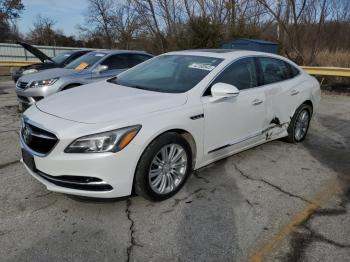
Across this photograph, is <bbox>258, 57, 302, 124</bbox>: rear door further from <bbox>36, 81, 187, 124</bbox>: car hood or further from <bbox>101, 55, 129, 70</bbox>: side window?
<bbox>101, 55, 129, 70</bbox>: side window

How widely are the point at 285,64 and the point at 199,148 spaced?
8.24 feet

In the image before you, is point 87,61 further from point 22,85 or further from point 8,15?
point 8,15

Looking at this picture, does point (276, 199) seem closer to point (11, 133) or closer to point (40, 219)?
point (40, 219)

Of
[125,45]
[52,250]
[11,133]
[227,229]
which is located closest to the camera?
[52,250]

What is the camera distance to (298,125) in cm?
556

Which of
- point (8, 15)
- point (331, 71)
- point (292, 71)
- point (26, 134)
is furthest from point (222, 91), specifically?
point (8, 15)

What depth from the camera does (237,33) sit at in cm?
1805

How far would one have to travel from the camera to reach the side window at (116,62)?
785 cm

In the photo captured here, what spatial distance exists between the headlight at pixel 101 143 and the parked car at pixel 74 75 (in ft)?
13.6

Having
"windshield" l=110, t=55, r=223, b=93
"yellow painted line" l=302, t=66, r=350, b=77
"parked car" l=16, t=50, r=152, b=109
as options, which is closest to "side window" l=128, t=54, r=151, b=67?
"parked car" l=16, t=50, r=152, b=109

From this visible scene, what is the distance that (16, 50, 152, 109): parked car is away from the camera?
22.0ft

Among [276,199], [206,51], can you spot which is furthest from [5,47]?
[276,199]

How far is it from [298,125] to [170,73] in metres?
2.49

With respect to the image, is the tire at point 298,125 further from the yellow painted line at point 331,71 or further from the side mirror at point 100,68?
the yellow painted line at point 331,71
